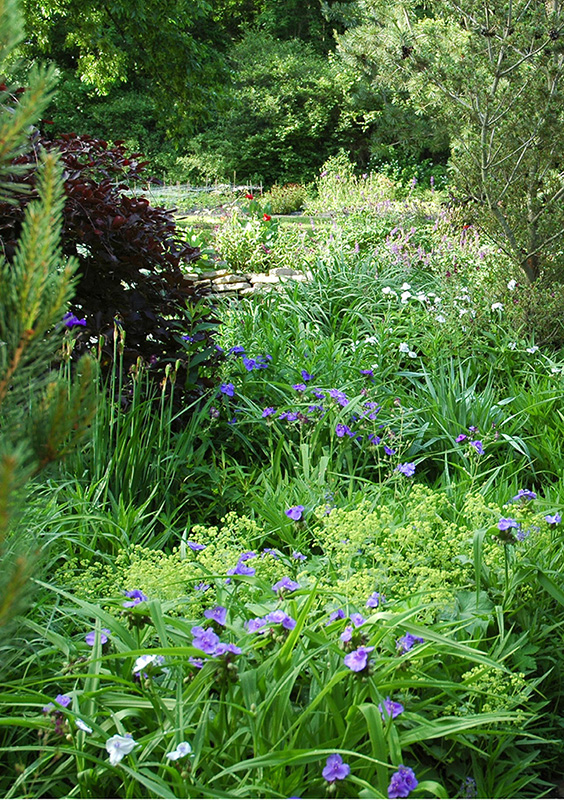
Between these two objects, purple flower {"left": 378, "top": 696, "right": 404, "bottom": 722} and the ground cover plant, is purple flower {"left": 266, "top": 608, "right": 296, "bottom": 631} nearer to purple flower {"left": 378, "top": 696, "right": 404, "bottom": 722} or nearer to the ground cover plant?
the ground cover plant

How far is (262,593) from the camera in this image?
1915 mm

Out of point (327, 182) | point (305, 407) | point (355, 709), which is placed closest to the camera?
point (355, 709)

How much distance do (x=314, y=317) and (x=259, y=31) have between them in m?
23.9

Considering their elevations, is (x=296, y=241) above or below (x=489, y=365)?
above

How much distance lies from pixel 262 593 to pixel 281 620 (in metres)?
0.44

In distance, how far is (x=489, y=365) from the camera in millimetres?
4223

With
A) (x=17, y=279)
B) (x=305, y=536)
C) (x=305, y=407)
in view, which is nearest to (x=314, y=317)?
(x=305, y=407)

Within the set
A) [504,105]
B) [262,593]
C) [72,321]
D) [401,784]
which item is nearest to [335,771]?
[401,784]

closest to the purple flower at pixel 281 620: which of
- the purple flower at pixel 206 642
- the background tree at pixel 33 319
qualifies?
the purple flower at pixel 206 642

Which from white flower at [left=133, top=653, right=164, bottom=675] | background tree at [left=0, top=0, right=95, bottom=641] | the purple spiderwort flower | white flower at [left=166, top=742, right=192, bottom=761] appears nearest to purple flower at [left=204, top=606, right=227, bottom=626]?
white flower at [left=133, top=653, right=164, bottom=675]

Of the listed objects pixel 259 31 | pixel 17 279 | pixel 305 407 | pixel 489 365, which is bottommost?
pixel 489 365

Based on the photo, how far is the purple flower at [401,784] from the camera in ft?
4.27

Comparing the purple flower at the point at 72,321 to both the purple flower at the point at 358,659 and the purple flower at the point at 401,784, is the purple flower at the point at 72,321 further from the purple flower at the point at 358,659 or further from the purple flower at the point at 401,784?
the purple flower at the point at 401,784

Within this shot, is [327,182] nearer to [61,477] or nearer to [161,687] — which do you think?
[61,477]
